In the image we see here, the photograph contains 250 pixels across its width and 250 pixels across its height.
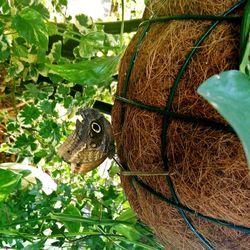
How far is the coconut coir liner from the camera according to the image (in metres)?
0.55

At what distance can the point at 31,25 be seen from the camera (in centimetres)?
89

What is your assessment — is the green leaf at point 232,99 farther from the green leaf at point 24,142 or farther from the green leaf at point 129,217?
the green leaf at point 24,142

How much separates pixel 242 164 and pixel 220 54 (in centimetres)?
11

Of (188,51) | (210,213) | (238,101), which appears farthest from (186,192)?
(238,101)

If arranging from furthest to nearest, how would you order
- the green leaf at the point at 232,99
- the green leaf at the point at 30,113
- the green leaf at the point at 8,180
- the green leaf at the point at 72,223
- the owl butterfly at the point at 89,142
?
the green leaf at the point at 30,113
the green leaf at the point at 72,223
the green leaf at the point at 8,180
the owl butterfly at the point at 89,142
the green leaf at the point at 232,99

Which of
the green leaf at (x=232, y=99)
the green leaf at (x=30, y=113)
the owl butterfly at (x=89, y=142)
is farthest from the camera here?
the green leaf at (x=30, y=113)

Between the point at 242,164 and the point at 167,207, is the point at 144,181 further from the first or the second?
the point at 242,164

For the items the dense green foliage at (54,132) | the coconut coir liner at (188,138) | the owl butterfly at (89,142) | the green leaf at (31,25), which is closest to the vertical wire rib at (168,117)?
the coconut coir liner at (188,138)

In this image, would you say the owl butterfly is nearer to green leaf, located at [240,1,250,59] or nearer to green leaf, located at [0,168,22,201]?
green leaf, located at [0,168,22,201]

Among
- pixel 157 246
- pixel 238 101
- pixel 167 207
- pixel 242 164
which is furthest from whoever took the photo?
pixel 157 246

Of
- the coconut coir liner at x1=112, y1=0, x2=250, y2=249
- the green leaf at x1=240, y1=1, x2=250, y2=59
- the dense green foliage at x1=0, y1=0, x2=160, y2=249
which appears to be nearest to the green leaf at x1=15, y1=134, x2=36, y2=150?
the dense green foliage at x1=0, y1=0, x2=160, y2=249

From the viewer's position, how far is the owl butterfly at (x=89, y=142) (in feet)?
2.32

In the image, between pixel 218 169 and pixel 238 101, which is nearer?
pixel 238 101

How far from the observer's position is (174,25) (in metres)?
0.61
